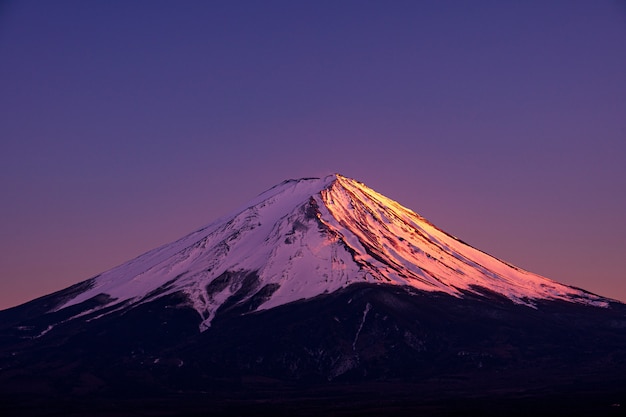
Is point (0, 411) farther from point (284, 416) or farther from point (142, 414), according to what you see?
point (284, 416)

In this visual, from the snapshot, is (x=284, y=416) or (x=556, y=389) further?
(x=556, y=389)

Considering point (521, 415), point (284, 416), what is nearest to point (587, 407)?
point (521, 415)

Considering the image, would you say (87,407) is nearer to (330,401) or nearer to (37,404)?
(37,404)

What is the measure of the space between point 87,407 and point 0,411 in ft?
51.7

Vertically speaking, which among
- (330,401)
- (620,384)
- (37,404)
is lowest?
(620,384)

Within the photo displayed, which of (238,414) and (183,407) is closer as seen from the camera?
(238,414)

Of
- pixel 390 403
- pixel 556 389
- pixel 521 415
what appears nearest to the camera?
pixel 521 415

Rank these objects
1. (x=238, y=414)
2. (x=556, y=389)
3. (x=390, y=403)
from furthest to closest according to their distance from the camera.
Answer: (x=556, y=389) < (x=390, y=403) < (x=238, y=414)

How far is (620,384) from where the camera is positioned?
650ft

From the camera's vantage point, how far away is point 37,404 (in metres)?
194

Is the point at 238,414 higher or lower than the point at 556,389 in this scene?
higher

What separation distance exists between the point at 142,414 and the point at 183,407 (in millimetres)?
11616

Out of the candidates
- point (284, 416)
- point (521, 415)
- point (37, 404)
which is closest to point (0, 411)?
point (37, 404)

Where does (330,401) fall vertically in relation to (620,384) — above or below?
above
